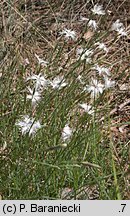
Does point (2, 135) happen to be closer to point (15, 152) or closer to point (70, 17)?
point (15, 152)

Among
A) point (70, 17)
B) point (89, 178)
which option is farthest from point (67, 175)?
point (70, 17)

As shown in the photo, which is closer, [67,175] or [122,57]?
[67,175]

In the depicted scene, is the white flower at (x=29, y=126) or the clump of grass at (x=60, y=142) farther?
the clump of grass at (x=60, y=142)

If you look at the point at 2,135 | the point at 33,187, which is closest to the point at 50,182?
the point at 33,187

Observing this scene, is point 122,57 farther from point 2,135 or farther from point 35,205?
point 35,205

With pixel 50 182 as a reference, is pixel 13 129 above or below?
above

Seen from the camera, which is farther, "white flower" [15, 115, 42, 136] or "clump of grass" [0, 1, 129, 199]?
"clump of grass" [0, 1, 129, 199]

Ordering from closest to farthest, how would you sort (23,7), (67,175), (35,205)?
(35,205), (67,175), (23,7)

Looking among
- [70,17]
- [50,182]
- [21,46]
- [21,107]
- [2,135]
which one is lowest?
[50,182]

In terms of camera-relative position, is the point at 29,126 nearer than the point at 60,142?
Yes

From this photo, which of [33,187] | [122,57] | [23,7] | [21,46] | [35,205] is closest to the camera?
[35,205]
